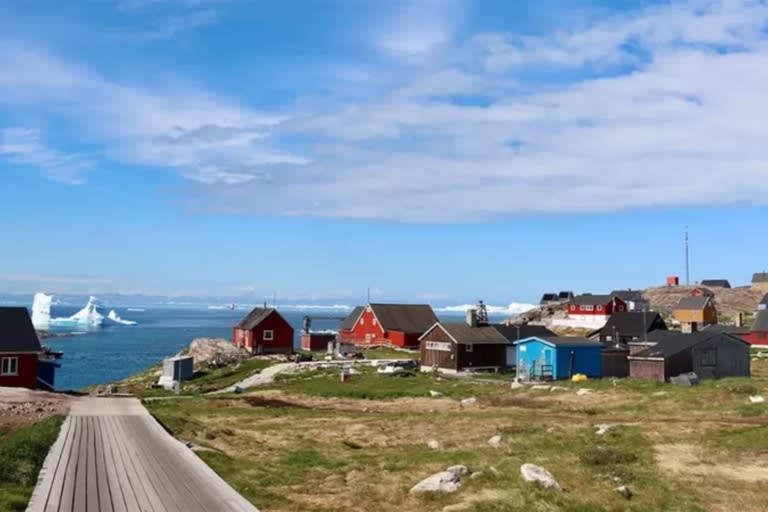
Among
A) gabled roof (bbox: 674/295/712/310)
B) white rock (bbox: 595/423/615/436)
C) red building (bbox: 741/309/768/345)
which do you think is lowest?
white rock (bbox: 595/423/615/436)

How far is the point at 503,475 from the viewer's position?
21.9 meters

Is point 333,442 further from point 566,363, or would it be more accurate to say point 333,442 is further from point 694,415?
point 566,363

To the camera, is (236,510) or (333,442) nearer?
(236,510)

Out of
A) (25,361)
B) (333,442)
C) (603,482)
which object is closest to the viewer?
(603,482)

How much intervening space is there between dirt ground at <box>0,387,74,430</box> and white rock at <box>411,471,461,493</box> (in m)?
19.3

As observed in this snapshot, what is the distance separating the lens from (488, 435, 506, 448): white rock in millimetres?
29539

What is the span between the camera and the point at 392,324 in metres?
97.0

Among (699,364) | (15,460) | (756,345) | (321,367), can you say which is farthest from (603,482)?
(756,345)

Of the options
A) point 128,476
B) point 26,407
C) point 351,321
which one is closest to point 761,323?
point 351,321

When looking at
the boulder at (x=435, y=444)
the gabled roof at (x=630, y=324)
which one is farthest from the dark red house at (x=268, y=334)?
the boulder at (x=435, y=444)

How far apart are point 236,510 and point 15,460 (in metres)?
8.75

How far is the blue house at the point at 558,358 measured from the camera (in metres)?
63.1

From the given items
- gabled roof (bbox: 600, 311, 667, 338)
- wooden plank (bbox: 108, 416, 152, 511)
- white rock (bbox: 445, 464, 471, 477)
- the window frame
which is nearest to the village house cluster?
gabled roof (bbox: 600, 311, 667, 338)

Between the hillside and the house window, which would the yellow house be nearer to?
the hillside
